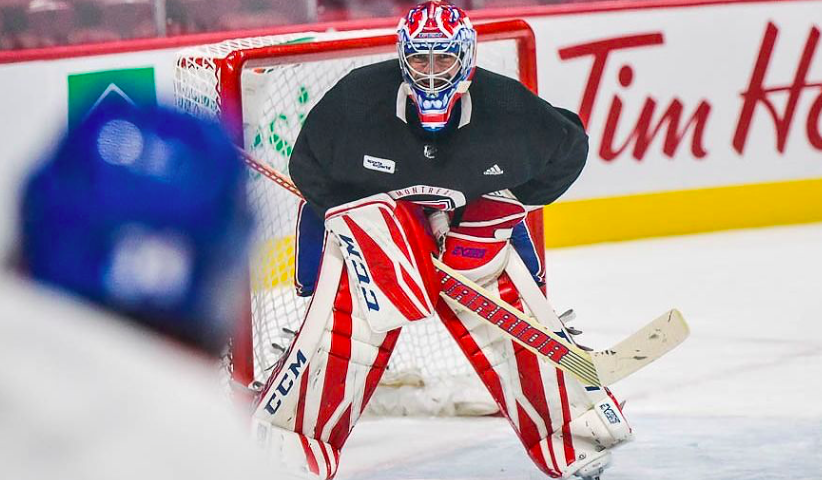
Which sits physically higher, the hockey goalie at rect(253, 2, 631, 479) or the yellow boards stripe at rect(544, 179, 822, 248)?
the hockey goalie at rect(253, 2, 631, 479)

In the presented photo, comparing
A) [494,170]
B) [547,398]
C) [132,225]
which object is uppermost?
[132,225]

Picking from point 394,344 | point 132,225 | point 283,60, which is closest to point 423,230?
point 394,344

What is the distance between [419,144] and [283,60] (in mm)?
704

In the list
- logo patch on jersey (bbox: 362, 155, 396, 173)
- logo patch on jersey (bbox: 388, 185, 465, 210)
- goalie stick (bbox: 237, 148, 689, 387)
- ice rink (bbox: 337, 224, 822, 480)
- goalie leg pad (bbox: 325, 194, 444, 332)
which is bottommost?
ice rink (bbox: 337, 224, 822, 480)

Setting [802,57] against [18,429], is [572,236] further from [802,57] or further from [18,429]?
[18,429]

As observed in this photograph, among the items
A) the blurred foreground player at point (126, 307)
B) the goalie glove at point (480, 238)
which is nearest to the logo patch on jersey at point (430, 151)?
the goalie glove at point (480, 238)

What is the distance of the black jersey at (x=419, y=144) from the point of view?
7.03ft

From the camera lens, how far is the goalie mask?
81.9 inches

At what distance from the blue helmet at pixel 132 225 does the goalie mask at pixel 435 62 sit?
1.25 m

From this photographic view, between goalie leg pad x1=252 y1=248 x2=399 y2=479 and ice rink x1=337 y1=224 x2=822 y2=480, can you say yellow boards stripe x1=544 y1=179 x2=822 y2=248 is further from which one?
goalie leg pad x1=252 y1=248 x2=399 y2=479

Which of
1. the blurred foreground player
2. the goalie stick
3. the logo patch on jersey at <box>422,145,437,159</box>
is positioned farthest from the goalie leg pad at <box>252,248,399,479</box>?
the blurred foreground player

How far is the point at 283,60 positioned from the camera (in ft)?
9.02

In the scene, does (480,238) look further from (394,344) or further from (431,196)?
(394,344)

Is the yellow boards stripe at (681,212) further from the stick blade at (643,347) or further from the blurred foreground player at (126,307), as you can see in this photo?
the blurred foreground player at (126,307)
